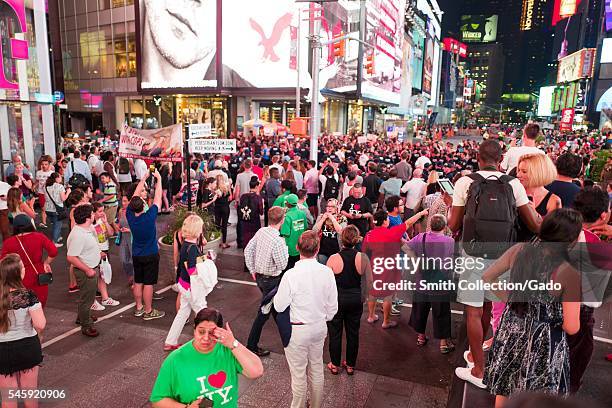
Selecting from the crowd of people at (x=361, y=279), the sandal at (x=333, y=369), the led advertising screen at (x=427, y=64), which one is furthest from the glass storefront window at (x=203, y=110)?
the led advertising screen at (x=427, y=64)

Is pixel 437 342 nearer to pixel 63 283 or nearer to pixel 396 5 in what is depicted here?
pixel 63 283

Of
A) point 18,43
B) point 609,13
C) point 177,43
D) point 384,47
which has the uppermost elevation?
point 609,13

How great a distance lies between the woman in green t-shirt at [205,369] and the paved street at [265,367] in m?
1.89

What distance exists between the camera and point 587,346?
12.3ft

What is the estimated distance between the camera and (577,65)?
3465 inches

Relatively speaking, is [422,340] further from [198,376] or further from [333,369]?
[198,376]

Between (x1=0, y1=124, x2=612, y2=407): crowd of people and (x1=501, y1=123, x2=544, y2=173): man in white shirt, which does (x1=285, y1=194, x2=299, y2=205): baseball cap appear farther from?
(x1=501, y1=123, x2=544, y2=173): man in white shirt

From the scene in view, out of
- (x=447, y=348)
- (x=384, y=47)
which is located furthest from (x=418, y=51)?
(x=447, y=348)

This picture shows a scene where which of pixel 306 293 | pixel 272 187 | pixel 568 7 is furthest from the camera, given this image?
pixel 568 7

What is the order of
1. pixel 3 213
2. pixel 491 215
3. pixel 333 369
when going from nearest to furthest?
pixel 491 215, pixel 333 369, pixel 3 213

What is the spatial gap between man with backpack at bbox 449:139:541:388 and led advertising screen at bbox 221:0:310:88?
30.8 metres

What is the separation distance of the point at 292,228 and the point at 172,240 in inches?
119

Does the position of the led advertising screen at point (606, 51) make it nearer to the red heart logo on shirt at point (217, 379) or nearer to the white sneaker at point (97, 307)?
the white sneaker at point (97, 307)

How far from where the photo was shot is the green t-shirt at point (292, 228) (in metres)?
7.06
